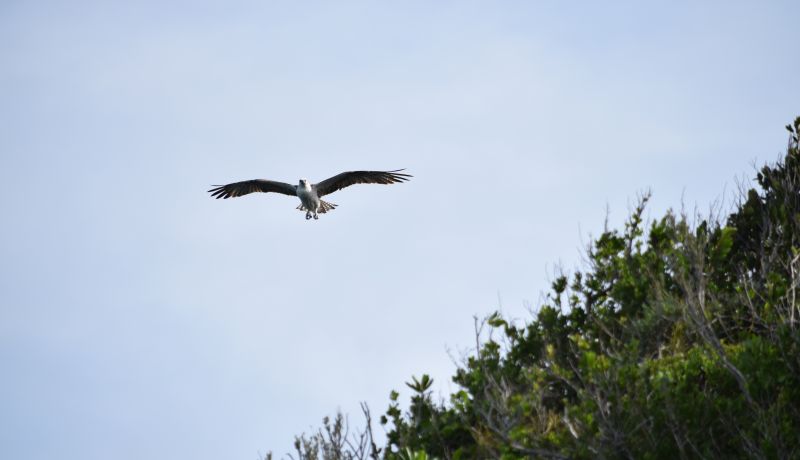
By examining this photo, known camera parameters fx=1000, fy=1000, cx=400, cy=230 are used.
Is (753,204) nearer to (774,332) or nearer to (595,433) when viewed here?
(774,332)

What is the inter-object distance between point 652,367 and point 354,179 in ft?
34.2

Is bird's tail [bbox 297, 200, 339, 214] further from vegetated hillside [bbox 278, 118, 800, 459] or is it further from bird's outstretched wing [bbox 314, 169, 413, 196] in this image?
vegetated hillside [bbox 278, 118, 800, 459]

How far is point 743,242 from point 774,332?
380 centimetres

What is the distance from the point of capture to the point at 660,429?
1001cm

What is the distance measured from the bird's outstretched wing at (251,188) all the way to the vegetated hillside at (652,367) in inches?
360

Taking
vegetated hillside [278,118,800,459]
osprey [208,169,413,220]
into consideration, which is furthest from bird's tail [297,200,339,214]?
vegetated hillside [278,118,800,459]

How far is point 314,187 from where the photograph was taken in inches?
789

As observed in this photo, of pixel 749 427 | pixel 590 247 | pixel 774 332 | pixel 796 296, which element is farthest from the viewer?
pixel 590 247

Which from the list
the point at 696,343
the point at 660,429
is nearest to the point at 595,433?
the point at 660,429

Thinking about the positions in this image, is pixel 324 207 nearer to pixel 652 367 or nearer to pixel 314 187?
pixel 314 187

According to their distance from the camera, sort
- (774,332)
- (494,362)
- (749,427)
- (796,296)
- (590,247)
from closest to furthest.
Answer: (749,427), (774,332), (796,296), (494,362), (590,247)

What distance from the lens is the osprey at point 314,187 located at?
19750mm

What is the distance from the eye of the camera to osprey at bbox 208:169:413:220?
19.8 m

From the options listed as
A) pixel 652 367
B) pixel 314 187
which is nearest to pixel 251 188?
pixel 314 187
